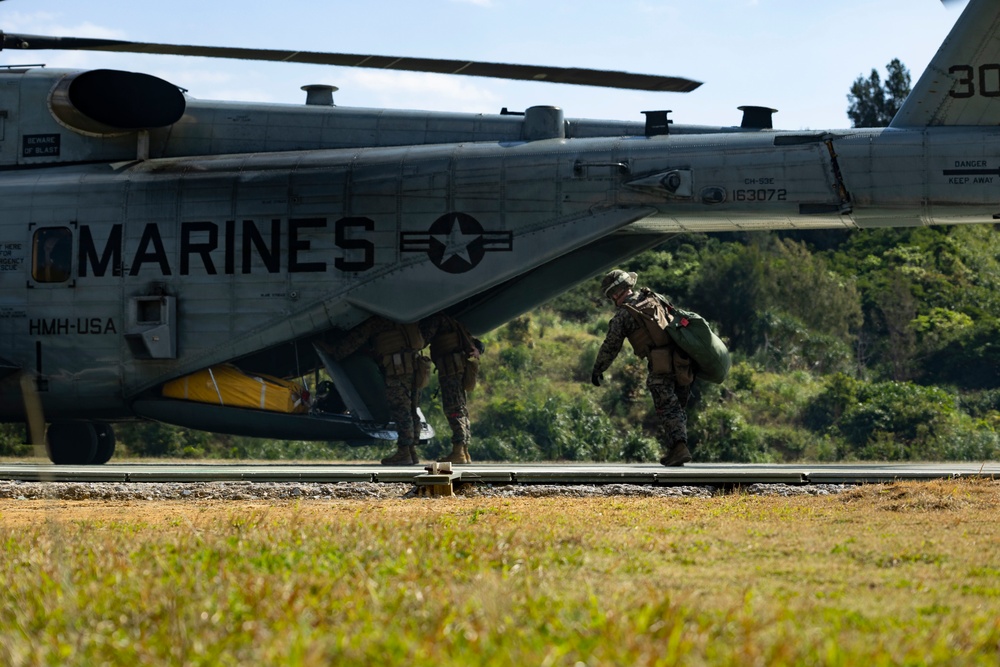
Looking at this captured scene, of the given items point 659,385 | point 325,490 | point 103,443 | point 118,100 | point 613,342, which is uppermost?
point 118,100

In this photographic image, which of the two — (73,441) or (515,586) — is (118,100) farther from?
(515,586)

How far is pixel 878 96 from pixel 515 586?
59928 millimetres

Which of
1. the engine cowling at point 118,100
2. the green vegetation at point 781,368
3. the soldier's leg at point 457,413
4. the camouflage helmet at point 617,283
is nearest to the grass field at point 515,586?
the camouflage helmet at point 617,283

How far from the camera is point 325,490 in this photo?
38.9ft

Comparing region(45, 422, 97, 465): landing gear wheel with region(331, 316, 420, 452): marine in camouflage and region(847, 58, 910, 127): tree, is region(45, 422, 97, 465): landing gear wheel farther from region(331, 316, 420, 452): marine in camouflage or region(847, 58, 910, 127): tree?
region(847, 58, 910, 127): tree

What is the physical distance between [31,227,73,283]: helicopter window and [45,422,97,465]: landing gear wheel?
2579 millimetres

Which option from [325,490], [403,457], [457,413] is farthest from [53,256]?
[325,490]

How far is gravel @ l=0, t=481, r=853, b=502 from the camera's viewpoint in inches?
446

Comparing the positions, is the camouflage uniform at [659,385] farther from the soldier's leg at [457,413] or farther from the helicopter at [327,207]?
the soldier's leg at [457,413]

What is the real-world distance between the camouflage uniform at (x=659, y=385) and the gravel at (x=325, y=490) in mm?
1898

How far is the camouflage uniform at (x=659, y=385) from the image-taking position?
13.4 meters

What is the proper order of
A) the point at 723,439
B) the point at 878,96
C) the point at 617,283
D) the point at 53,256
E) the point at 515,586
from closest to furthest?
the point at 515,586, the point at 617,283, the point at 53,256, the point at 723,439, the point at 878,96

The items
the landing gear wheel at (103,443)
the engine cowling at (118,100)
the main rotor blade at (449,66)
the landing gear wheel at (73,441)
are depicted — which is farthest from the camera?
the landing gear wheel at (103,443)

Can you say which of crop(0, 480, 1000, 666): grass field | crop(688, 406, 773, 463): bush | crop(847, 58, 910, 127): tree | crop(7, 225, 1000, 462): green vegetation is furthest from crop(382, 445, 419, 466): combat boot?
crop(847, 58, 910, 127): tree
